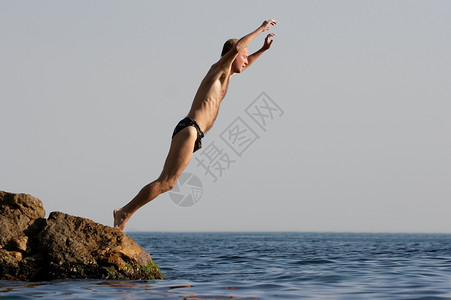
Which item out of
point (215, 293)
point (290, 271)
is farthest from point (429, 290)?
point (290, 271)

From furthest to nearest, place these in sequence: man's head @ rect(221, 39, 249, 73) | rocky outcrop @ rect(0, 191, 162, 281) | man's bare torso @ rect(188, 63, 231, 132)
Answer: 1. man's head @ rect(221, 39, 249, 73)
2. man's bare torso @ rect(188, 63, 231, 132)
3. rocky outcrop @ rect(0, 191, 162, 281)

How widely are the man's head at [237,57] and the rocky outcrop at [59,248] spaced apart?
2782mm

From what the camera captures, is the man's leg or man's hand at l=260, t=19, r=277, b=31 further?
man's hand at l=260, t=19, r=277, b=31

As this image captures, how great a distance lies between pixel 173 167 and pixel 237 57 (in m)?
1.79

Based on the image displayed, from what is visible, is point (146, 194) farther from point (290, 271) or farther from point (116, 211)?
point (290, 271)

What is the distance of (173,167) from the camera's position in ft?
26.1

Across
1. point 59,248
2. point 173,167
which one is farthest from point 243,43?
point 59,248

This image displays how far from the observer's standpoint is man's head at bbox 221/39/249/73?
8367 mm

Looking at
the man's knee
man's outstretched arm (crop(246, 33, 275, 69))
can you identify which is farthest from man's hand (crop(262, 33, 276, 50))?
the man's knee

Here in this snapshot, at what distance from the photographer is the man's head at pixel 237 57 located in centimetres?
837

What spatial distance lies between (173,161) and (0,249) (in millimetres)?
2540

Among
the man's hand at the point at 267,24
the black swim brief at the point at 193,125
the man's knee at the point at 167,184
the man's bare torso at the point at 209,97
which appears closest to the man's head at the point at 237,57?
the man's bare torso at the point at 209,97

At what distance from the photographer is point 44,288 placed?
721cm

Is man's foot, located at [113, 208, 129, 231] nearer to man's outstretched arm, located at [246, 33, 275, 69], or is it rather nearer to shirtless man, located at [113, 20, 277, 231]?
shirtless man, located at [113, 20, 277, 231]
